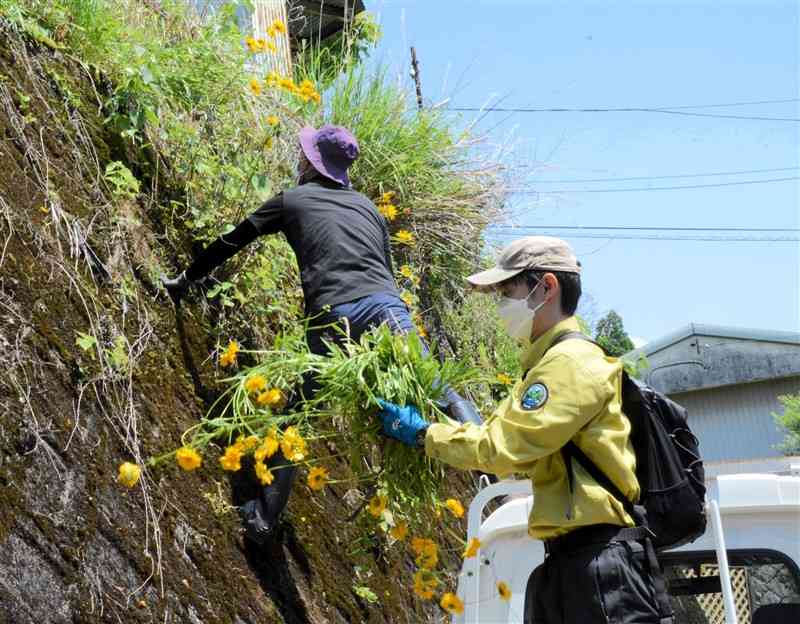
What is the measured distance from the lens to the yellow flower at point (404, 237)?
6168 mm

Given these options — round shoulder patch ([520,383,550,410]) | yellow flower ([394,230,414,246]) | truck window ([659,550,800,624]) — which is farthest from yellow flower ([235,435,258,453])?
yellow flower ([394,230,414,246])

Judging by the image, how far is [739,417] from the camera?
21828mm

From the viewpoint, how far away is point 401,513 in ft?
11.8

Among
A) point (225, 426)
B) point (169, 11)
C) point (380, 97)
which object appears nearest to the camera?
point (225, 426)

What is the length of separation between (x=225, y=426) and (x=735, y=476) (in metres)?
1.56

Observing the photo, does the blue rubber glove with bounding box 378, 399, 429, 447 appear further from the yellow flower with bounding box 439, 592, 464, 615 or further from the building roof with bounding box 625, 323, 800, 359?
the building roof with bounding box 625, 323, 800, 359

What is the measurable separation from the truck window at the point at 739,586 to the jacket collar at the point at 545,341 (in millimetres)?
695

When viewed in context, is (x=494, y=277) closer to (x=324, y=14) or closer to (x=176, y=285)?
(x=176, y=285)

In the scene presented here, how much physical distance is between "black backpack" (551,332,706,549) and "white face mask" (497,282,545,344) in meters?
0.14

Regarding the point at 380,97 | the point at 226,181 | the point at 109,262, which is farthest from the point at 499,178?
the point at 109,262

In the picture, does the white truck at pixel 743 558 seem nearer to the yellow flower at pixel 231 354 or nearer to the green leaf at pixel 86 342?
the yellow flower at pixel 231 354

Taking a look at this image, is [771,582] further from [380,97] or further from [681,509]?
[380,97]

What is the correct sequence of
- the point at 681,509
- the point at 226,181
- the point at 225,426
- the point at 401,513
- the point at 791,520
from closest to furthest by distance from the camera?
1. the point at 681,509
2. the point at 791,520
3. the point at 225,426
4. the point at 401,513
5. the point at 226,181

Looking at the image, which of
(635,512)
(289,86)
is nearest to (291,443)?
(635,512)
